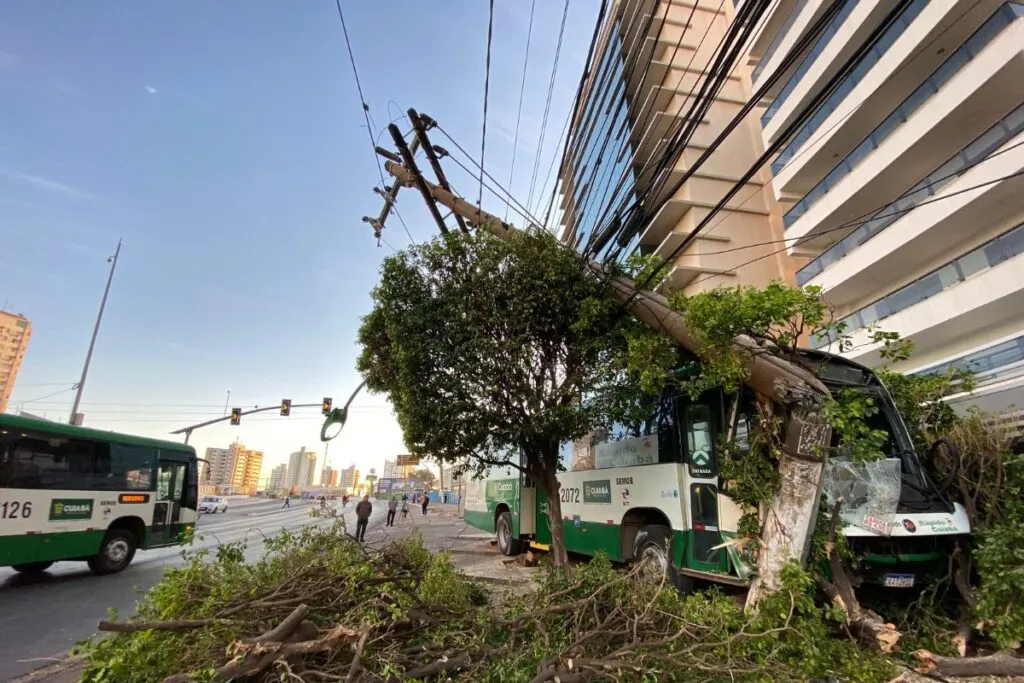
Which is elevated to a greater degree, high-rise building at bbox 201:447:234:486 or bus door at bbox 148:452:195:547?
high-rise building at bbox 201:447:234:486

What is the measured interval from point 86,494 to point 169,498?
208cm

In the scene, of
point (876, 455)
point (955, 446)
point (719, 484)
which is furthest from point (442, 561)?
point (955, 446)

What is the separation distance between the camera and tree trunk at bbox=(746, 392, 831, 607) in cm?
489

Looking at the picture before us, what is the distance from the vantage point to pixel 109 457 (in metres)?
10.2

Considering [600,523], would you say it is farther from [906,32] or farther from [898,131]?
[906,32]

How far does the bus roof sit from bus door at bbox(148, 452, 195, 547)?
240mm

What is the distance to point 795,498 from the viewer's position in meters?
5.00

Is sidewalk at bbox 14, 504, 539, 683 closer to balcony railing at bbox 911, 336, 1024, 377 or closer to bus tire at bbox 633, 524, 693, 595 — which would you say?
bus tire at bbox 633, 524, 693, 595

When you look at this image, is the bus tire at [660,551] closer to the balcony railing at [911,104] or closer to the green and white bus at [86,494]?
the green and white bus at [86,494]

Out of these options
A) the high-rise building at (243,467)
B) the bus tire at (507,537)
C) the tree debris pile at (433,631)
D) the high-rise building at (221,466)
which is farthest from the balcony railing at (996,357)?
the high-rise building at (221,466)

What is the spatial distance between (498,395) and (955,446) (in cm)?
562

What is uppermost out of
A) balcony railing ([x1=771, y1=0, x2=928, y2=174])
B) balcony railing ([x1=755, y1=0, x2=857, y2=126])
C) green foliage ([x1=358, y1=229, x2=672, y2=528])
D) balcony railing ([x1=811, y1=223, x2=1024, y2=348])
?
balcony railing ([x1=755, y1=0, x2=857, y2=126])

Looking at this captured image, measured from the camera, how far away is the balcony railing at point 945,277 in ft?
44.7

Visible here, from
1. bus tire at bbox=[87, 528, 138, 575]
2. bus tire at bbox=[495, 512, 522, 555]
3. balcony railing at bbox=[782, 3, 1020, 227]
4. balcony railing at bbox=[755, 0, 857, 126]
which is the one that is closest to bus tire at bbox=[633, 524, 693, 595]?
bus tire at bbox=[495, 512, 522, 555]
